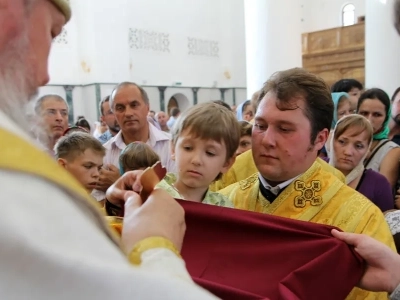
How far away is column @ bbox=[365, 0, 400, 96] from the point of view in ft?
23.9

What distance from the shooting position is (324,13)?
65.8 ft

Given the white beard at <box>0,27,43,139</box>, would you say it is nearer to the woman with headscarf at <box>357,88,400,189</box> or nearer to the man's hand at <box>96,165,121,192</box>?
the man's hand at <box>96,165,121,192</box>

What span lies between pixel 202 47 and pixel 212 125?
18.5 meters

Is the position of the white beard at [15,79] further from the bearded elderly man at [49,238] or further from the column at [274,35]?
the column at [274,35]

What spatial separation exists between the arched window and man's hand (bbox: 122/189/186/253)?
1990 cm

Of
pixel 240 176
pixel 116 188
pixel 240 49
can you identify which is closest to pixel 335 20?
pixel 240 49

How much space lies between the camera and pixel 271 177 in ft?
6.45

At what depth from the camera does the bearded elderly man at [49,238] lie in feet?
2.02

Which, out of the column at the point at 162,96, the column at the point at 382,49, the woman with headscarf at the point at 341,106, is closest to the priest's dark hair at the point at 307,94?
the woman with headscarf at the point at 341,106

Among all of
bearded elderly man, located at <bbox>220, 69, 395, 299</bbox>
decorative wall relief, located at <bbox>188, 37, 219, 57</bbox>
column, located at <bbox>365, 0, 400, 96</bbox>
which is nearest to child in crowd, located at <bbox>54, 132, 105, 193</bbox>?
bearded elderly man, located at <bbox>220, 69, 395, 299</bbox>

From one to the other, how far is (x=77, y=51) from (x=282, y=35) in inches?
354

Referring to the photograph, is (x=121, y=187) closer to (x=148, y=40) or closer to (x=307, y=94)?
(x=307, y=94)

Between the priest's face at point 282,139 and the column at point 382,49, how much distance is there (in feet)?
19.7

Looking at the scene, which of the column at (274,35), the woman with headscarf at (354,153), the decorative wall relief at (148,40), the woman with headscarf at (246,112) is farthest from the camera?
the decorative wall relief at (148,40)
